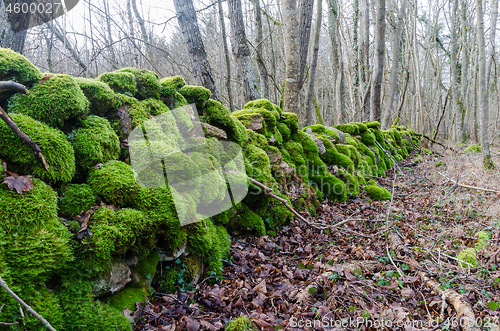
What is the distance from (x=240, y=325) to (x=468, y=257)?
2.71m

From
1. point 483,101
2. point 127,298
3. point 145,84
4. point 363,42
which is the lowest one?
point 127,298

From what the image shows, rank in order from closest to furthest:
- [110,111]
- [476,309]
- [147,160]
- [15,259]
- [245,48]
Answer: [15,259] → [476,309] → [147,160] → [110,111] → [245,48]

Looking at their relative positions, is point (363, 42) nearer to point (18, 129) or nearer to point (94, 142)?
point (94, 142)

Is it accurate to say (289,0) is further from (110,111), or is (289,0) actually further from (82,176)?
(82,176)

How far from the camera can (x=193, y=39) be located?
5801 mm

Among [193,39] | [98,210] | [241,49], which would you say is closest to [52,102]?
[98,210]

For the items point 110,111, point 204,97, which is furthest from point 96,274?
point 204,97

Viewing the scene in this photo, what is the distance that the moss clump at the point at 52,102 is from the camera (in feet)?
7.55

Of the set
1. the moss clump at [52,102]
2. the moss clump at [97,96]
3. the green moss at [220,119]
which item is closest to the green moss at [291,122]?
the green moss at [220,119]

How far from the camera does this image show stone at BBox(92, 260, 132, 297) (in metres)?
1.93

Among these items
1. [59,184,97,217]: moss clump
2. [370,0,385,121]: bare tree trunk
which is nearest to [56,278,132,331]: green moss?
[59,184,97,217]: moss clump

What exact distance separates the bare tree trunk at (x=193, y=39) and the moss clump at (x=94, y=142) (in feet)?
11.0

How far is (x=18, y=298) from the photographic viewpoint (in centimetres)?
146

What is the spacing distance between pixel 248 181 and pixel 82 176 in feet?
6.73
